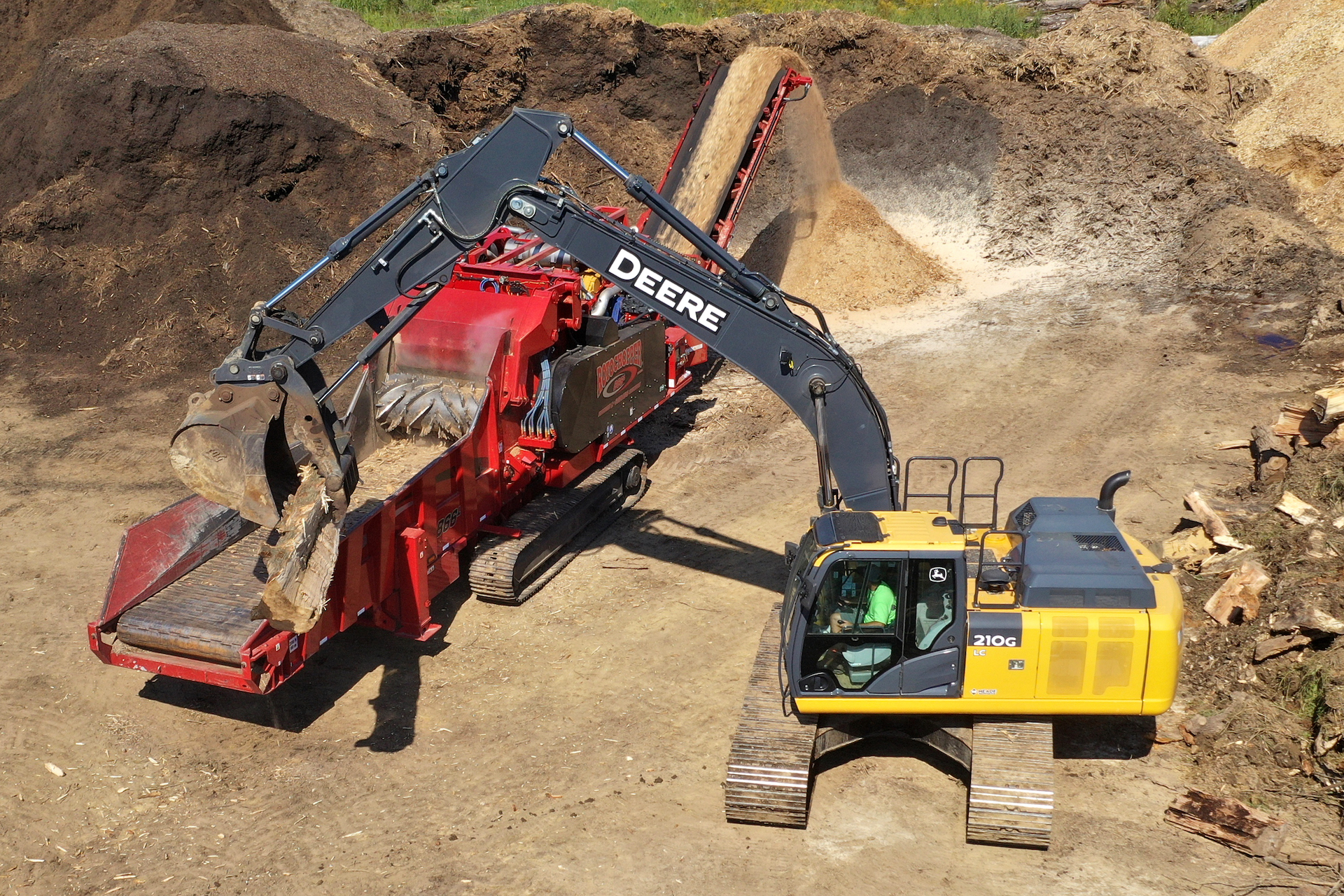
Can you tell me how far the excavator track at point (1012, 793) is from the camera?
7035 millimetres

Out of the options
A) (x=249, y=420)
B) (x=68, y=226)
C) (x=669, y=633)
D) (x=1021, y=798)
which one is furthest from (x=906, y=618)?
(x=68, y=226)

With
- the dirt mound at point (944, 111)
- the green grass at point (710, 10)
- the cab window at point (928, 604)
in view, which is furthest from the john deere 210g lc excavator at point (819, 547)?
the green grass at point (710, 10)

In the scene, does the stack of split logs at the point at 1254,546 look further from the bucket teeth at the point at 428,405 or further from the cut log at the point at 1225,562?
the bucket teeth at the point at 428,405

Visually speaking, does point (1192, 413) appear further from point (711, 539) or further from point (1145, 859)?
point (1145, 859)

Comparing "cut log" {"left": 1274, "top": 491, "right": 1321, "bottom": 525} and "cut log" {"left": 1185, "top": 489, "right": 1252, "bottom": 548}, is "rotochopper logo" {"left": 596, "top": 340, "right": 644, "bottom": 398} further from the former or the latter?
"cut log" {"left": 1274, "top": 491, "right": 1321, "bottom": 525}

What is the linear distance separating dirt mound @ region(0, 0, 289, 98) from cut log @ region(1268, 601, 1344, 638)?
2069cm

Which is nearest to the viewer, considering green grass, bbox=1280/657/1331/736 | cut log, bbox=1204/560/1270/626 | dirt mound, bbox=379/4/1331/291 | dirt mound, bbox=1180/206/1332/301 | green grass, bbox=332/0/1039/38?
green grass, bbox=1280/657/1331/736

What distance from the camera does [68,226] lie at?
17625mm

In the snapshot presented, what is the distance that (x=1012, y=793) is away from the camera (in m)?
7.08

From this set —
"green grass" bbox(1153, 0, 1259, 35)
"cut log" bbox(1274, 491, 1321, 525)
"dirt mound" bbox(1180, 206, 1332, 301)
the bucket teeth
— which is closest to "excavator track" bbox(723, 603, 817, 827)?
the bucket teeth

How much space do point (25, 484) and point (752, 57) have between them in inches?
453

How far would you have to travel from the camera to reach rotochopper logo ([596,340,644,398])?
1123 centimetres

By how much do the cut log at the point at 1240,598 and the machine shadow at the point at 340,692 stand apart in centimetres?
662

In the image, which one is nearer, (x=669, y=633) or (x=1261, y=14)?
(x=669, y=633)
